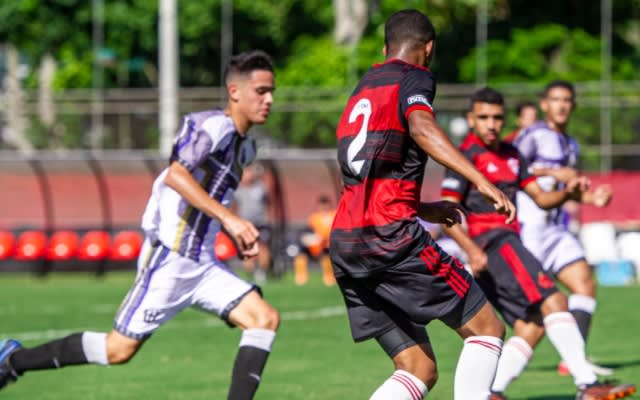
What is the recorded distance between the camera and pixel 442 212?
22.9 feet

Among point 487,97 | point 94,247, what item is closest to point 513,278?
point 487,97

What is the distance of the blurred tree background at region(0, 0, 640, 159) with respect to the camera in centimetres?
3844

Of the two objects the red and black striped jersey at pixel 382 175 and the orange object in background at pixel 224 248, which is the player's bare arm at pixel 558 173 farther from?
the orange object in background at pixel 224 248

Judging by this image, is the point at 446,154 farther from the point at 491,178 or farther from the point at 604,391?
the point at 604,391

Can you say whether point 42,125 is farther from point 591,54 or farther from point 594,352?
point 594,352

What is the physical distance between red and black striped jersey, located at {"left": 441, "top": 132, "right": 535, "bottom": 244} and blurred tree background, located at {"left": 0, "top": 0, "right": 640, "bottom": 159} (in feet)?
74.8

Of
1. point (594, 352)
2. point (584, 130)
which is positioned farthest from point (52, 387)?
Answer: point (584, 130)

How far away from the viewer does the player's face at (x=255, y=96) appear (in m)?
8.13

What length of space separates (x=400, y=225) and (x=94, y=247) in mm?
21210

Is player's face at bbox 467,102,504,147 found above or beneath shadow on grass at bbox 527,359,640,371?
above

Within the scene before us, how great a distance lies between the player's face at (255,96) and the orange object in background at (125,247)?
19.0 metres

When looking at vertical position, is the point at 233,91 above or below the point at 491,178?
above

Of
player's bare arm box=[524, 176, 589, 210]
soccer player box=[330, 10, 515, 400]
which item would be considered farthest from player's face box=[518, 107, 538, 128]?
soccer player box=[330, 10, 515, 400]

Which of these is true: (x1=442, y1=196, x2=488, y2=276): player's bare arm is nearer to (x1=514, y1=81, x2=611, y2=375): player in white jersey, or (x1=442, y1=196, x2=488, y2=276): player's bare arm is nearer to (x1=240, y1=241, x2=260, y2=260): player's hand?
(x1=240, y1=241, x2=260, y2=260): player's hand
